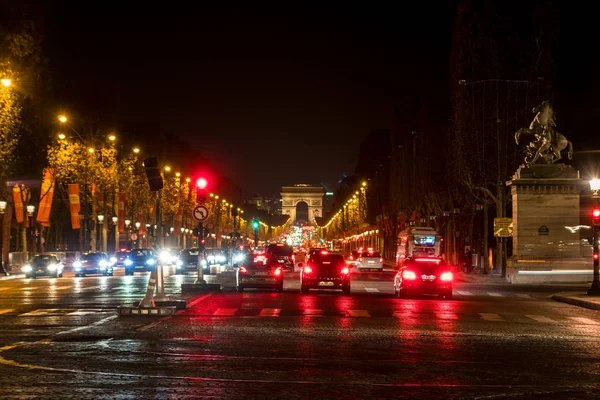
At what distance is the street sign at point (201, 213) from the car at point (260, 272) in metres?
3.26

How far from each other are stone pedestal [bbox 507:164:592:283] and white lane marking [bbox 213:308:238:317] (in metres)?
24.6

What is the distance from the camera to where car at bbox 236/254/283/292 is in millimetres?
39469

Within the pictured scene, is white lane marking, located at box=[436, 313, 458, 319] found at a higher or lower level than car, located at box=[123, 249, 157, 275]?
lower

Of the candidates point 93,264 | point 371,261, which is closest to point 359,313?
point 93,264

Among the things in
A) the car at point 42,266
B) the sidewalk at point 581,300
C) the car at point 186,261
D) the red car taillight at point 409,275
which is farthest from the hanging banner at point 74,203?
the sidewalk at point 581,300

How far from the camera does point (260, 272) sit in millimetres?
39594

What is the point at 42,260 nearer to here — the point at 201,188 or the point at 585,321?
the point at 201,188

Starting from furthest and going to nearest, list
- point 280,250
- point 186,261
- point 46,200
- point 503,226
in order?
1. point 280,250
2. point 186,261
3. point 46,200
4. point 503,226

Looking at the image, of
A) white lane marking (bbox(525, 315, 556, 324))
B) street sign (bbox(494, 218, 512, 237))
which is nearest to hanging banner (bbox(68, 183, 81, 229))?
street sign (bbox(494, 218, 512, 237))

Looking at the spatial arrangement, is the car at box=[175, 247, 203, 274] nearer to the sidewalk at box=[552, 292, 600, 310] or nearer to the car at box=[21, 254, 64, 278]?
the car at box=[21, 254, 64, 278]

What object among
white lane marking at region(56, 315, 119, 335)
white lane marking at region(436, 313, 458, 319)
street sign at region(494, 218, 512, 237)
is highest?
street sign at region(494, 218, 512, 237)

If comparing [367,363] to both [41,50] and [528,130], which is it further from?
[41,50]

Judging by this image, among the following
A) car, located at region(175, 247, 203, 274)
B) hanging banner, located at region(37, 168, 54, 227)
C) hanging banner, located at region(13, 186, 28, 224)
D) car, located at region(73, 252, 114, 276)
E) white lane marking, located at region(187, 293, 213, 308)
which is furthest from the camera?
car, located at region(175, 247, 203, 274)

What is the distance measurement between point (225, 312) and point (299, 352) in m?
10.5
